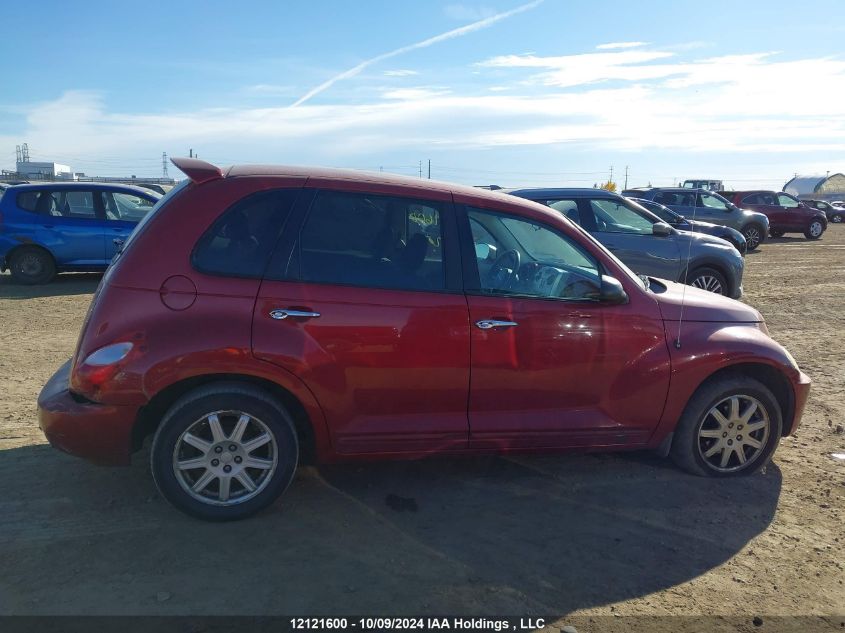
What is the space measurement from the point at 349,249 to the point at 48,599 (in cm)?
219

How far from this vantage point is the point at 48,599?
125 inches

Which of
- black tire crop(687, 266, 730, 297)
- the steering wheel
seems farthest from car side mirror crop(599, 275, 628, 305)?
black tire crop(687, 266, 730, 297)

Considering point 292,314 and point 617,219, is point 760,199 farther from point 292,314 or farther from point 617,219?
point 292,314

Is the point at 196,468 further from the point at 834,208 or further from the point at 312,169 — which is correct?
the point at 834,208

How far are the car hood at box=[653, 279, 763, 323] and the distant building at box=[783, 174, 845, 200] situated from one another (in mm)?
66331

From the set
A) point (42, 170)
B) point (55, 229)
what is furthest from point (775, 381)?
point (42, 170)

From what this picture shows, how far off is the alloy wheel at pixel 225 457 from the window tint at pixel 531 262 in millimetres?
1491

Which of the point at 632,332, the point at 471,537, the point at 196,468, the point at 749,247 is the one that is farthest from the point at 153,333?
the point at 749,247

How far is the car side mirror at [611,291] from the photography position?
4211mm

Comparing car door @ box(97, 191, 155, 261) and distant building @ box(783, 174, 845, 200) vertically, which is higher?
distant building @ box(783, 174, 845, 200)

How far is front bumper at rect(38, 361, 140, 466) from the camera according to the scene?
3.76 meters

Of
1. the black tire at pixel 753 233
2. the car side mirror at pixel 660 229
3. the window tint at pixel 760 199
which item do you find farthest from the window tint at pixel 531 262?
the window tint at pixel 760 199

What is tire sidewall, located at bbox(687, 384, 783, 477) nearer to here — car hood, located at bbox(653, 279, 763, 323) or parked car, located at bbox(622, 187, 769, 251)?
car hood, located at bbox(653, 279, 763, 323)

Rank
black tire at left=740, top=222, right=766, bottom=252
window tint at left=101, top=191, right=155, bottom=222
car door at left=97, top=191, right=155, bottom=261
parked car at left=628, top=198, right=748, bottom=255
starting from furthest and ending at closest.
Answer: black tire at left=740, top=222, right=766, bottom=252
parked car at left=628, top=198, right=748, bottom=255
window tint at left=101, top=191, right=155, bottom=222
car door at left=97, top=191, right=155, bottom=261
